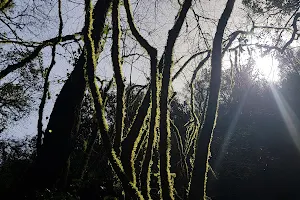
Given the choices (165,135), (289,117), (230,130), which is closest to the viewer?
(165,135)

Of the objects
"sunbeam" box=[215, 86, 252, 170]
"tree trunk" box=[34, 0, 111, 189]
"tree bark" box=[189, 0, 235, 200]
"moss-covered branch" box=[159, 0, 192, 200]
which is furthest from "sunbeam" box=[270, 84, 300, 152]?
"moss-covered branch" box=[159, 0, 192, 200]

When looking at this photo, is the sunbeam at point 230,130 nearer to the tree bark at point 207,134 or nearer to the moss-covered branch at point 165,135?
the tree bark at point 207,134

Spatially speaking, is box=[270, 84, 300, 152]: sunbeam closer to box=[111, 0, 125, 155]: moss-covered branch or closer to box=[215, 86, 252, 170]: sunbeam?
box=[215, 86, 252, 170]: sunbeam

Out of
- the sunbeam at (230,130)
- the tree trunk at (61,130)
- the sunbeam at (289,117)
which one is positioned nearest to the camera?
the tree trunk at (61,130)

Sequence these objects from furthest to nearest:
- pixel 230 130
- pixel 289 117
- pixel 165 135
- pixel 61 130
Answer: pixel 289 117 → pixel 230 130 → pixel 61 130 → pixel 165 135

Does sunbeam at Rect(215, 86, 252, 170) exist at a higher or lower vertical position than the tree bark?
higher

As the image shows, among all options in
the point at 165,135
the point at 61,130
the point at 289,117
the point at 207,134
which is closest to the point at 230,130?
the point at 289,117

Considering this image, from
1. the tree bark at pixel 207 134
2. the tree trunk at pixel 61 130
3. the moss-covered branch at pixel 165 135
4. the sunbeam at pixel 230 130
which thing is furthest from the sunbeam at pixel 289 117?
the moss-covered branch at pixel 165 135

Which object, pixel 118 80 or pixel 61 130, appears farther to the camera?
pixel 61 130

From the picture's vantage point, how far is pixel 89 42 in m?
1.52

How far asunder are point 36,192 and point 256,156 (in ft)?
54.2

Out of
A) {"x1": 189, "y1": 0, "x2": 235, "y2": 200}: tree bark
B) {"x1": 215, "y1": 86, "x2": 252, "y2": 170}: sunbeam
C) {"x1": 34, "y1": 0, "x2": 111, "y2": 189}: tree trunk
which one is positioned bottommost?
{"x1": 189, "y1": 0, "x2": 235, "y2": 200}: tree bark

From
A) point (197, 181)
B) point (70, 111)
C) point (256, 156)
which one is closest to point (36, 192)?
point (70, 111)

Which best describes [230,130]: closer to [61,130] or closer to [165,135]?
[61,130]
